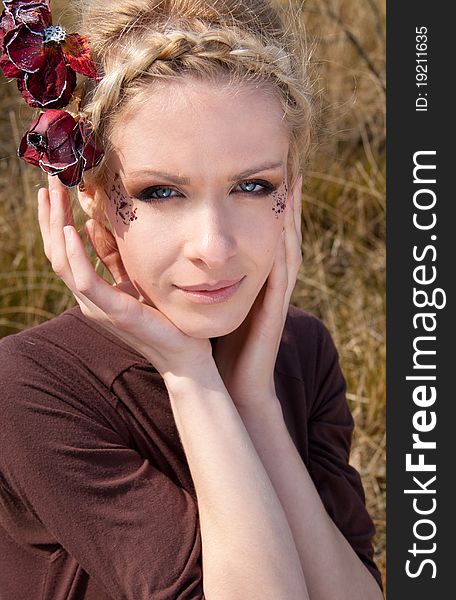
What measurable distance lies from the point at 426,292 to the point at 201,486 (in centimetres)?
150

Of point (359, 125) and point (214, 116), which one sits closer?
point (214, 116)

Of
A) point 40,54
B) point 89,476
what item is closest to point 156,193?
point 40,54

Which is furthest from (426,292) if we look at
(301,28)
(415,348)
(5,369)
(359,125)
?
(359,125)

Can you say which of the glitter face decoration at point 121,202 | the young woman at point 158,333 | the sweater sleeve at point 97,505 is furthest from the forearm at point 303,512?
the glitter face decoration at point 121,202

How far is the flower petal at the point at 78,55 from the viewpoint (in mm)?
2215

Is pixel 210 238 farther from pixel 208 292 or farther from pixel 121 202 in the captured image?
pixel 121 202

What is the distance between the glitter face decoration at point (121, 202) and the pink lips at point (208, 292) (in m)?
0.20

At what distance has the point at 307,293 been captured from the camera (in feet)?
16.2

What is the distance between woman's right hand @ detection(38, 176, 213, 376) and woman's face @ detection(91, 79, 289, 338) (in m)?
0.04

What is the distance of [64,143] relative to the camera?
2.20m

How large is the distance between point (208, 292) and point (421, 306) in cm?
141

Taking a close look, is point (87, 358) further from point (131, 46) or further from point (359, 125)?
point (359, 125)

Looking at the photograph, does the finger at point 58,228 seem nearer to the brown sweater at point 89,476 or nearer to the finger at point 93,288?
the finger at point 93,288

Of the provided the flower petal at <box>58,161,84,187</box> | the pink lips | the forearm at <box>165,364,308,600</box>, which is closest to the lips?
the pink lips
